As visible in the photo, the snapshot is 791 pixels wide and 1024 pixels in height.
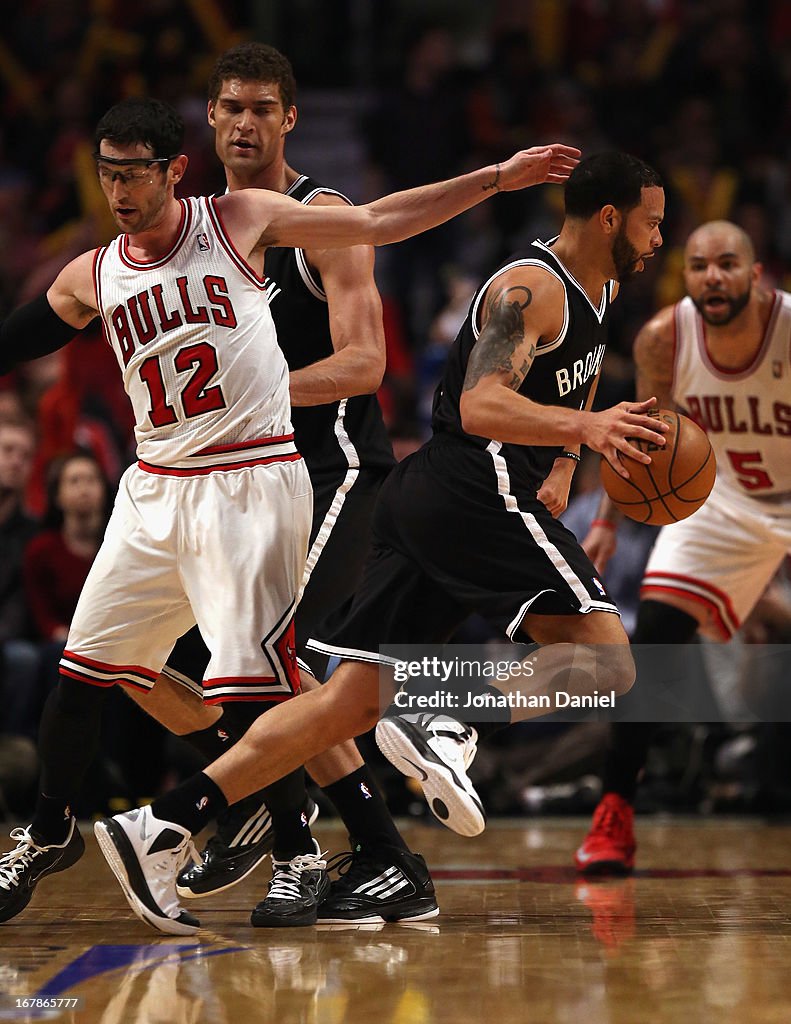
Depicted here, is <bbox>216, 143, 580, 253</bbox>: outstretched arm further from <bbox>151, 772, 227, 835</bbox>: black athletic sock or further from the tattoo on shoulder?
<bbox>151, 772, 227, 835</bbox>: black athletic sock

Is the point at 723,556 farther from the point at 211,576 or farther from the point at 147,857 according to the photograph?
the point at 147,857

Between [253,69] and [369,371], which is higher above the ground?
[253,69]

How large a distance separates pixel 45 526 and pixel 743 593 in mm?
→ 3725

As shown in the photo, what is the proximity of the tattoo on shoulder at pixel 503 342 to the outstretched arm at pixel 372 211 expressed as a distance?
316 mm

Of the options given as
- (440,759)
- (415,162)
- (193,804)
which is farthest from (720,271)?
(415,162)

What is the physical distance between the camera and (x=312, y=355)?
16.4 ft

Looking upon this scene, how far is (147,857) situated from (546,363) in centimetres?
183

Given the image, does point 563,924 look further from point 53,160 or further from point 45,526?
point 53,160

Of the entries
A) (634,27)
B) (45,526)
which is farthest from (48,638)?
(634,27)

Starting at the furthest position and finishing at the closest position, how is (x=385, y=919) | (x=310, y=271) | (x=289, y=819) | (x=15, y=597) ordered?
(x=15, y=597) → (x=310, y=271) → (x=289, y=819) → (x=385, y=919)

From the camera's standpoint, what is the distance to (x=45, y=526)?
310 inches

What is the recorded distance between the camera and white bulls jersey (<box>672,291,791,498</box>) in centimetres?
Result: 607

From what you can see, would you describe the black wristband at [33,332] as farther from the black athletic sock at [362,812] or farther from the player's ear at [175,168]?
the black athletic sock at [362,812]

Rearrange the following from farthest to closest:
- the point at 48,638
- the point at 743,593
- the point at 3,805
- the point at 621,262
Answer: the point at 48,638
the point at 3,805
the point at 743,593
the point at 621,262
